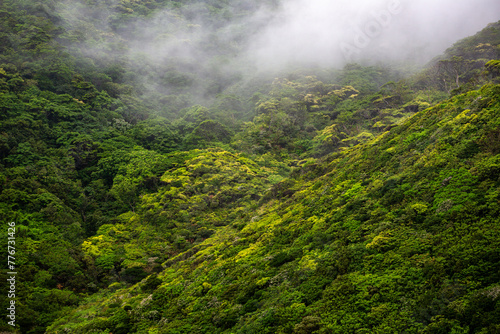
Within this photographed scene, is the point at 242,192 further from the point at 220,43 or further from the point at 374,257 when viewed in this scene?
the point at 220,43

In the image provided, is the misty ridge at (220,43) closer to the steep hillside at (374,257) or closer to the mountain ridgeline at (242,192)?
the mountain ridgeline at (242,192)

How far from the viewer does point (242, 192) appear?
144 ft

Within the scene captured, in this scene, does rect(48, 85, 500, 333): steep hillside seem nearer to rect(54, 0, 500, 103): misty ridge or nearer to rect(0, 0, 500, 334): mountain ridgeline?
rect(0, 0, 500, 334): mountain ridgeline

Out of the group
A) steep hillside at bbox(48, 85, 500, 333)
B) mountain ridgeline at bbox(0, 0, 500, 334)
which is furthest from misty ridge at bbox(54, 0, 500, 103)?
steep hillside at bbox(48, 85, 500, 333)

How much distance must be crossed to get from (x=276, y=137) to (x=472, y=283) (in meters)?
60.4

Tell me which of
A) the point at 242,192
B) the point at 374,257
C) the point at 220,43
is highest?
the point at 220,43

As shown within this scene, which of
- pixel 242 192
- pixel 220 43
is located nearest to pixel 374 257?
pixel 242 192

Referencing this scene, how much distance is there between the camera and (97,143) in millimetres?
56719

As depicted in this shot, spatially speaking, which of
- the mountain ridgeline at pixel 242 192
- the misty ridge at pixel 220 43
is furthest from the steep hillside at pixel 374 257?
the misty ridge at pixel 220 43

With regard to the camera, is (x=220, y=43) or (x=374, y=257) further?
(x=220, y=43)

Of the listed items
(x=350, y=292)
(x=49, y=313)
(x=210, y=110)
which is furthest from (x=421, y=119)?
(x=210, y=110)

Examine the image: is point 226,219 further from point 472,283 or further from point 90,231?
point 472,283

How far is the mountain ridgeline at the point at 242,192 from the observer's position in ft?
32.6

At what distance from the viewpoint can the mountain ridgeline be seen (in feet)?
32.6
